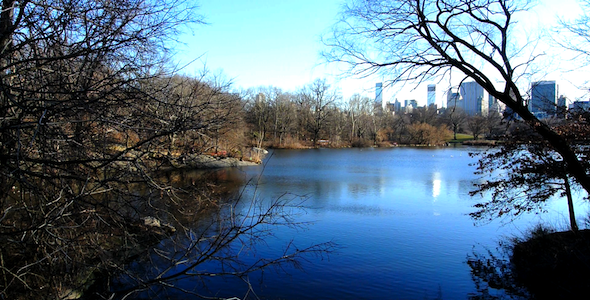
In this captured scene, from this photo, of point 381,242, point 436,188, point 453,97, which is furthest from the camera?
point 436,188

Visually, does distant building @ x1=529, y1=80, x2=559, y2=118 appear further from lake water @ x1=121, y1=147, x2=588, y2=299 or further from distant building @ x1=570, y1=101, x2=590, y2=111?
lake water @ x1=121, y1=147, x2=588, y2=299

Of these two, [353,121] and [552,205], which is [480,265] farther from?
[353,121]

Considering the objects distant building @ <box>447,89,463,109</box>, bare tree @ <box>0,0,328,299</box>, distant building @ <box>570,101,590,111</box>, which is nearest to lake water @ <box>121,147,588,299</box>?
bare tree @ <box>0,0,328,299</box>

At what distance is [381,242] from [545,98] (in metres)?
4.16

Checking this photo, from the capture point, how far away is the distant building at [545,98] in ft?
21.5

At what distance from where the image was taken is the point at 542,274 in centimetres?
645

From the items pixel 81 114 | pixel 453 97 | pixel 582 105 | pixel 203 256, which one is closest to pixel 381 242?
pixel 453 97

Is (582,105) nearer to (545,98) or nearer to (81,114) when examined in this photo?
(545,98)

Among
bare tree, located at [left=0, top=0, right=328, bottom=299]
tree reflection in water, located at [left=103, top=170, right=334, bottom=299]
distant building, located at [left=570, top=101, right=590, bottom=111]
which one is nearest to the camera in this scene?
bare tree, located at [left=0, top=0, right=328, bottom=299]

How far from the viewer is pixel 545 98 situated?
667 centimetres

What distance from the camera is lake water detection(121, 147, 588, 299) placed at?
6488 mm

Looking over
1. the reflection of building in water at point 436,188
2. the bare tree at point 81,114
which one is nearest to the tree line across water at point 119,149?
the bare tree at point 81,114

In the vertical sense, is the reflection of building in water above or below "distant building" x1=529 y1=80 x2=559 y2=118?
below

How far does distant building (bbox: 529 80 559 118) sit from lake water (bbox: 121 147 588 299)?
300 centimetres
